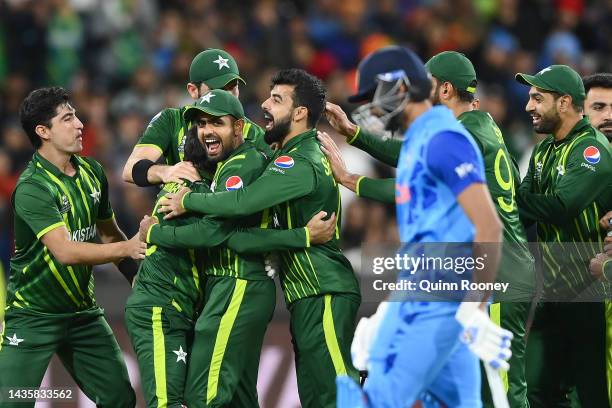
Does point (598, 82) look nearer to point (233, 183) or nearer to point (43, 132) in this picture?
point (233, 183)

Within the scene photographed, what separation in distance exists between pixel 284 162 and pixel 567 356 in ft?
8.00

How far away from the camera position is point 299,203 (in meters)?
7.36

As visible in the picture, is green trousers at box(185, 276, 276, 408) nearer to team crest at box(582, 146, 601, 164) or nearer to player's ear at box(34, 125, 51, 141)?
player's ear at box(34, 125, 51, 141)

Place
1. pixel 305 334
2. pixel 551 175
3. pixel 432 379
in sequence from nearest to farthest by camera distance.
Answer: pixel 432 379, pixel 305 334, pixel 551 175

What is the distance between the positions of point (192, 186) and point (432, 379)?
7.82 ft

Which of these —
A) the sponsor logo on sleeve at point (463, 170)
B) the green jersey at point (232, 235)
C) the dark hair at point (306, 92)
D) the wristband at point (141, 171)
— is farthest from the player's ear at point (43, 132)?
the sponsor logo on sleeve at point (463, 170)

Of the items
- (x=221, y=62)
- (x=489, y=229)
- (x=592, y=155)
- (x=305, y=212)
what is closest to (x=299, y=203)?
(x=305, y=212)

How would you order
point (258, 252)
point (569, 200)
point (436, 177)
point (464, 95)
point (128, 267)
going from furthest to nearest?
1. point (128, 267)
2. point (464, 95)
3. point (569, 200)
4. point (258, 252)
5. point (436, 177)

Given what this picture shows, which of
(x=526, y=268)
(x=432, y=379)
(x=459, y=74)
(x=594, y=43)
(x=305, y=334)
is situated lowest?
(x=432, y=379)

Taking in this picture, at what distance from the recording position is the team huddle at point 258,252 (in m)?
7.18

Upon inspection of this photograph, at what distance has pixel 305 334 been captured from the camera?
7.29 metres

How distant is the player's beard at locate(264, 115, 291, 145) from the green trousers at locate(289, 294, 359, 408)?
1063mm

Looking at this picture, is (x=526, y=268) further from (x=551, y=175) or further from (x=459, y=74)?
(x=459, y=74)

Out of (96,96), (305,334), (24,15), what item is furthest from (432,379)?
(24,15)
